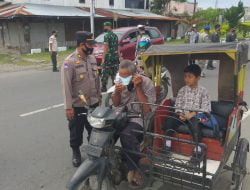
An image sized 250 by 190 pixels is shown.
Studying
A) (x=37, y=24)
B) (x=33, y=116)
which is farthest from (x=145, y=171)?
(x=37, y=24)

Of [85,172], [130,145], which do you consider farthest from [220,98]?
[85,172]

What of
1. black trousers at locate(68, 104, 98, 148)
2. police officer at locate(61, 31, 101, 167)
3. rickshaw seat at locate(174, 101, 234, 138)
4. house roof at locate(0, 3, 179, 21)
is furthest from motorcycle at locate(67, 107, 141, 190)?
house roof at locate(0, 3, 179, 21)

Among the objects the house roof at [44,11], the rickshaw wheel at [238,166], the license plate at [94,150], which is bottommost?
the rickshaw wheel at [238,166]

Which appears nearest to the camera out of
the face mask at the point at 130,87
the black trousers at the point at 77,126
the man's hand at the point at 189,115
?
the man's hand at the point at 189,115

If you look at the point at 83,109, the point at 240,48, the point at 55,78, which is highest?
the point at 240,48

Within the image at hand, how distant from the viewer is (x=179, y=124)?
404 cm

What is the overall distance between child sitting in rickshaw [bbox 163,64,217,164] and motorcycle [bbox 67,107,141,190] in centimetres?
68

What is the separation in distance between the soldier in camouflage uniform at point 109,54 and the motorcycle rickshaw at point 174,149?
5476 mm

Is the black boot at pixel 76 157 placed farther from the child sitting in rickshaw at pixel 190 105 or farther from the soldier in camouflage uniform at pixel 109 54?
A: the soldier in camouflage uniform at pixel 109 54

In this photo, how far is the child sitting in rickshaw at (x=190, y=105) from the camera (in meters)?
3.86

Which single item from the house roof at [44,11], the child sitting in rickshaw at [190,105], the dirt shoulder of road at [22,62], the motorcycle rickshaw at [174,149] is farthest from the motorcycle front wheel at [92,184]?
the house roof at [44,11]

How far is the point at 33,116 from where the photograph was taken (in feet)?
24.3

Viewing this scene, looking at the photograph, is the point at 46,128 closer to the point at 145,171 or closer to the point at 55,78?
the point at 145,171

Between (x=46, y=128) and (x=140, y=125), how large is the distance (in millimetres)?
3048
